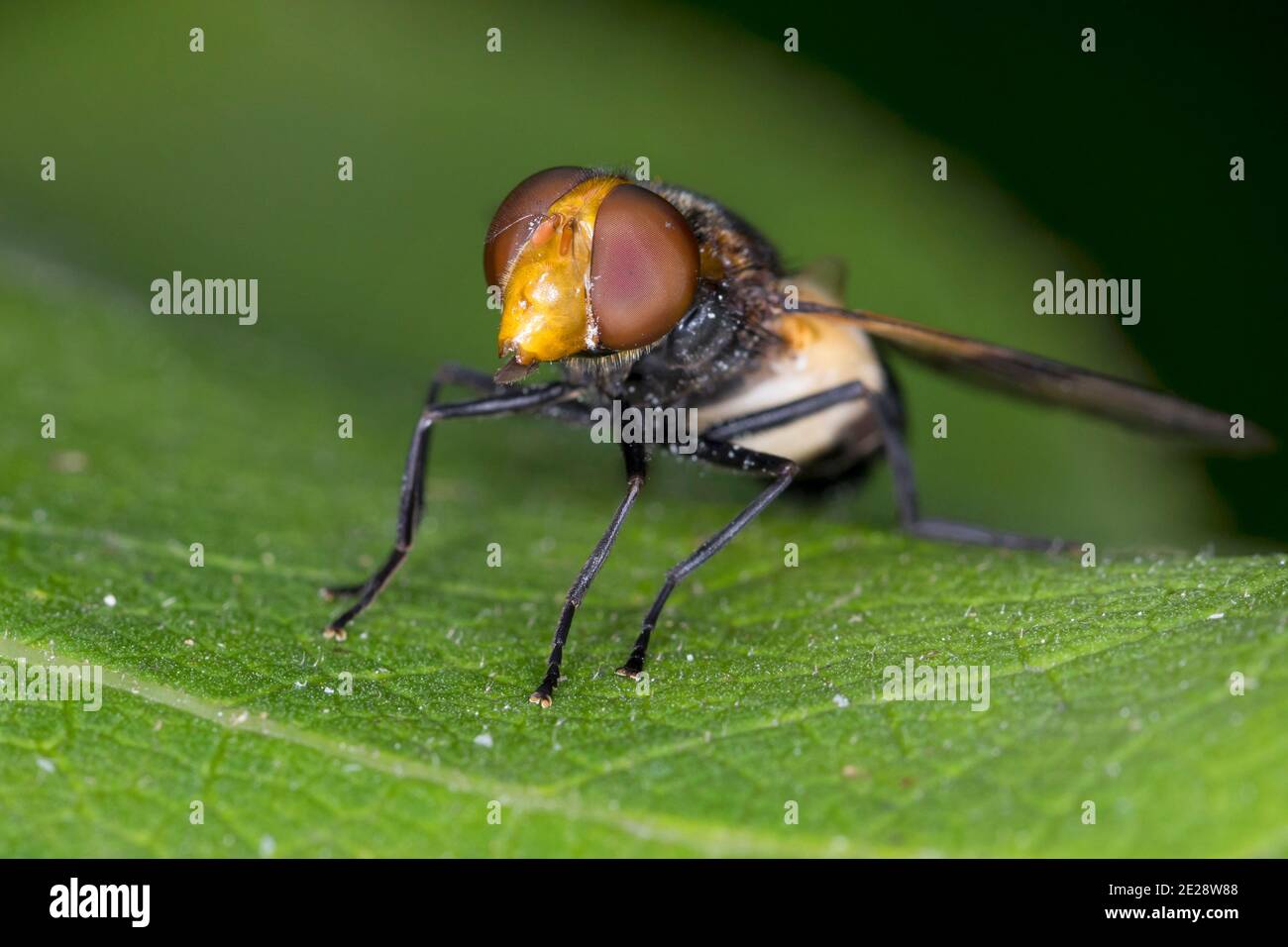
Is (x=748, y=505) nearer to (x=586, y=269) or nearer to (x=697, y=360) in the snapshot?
(x=697, y=360)

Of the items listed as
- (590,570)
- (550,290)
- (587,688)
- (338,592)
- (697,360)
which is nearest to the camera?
(587,688)

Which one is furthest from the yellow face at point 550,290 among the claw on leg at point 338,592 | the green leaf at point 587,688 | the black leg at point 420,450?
the claw on leg at point 338,592

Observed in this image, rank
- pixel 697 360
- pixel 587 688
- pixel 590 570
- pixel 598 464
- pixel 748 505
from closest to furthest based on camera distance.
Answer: pixel 587 688 < pixel 590 570 < pixel 748 505 < pixel 697 360 < pixel 598 464

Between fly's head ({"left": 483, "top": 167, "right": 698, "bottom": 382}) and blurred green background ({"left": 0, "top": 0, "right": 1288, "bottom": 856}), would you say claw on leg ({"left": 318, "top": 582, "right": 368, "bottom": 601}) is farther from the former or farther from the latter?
fly's head ({"left": 483, "top": 167, "right": 698, "bottom": 382})

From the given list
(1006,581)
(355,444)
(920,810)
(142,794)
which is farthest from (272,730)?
(355,444)

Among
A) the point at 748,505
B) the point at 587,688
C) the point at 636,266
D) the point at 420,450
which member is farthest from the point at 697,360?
the point at 587,688

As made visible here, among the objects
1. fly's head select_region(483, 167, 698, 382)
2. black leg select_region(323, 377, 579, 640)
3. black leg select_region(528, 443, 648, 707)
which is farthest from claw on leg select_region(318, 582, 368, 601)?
fly's head select_region(483, 167, 698, 382)
